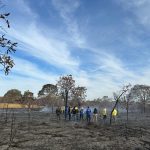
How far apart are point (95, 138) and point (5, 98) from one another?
7565 cm

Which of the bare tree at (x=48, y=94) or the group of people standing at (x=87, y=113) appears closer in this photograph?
the group of people standing at (x=87, y=113)

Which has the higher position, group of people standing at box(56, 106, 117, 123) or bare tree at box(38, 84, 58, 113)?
bare tree at box(38, 84, 58, 113)

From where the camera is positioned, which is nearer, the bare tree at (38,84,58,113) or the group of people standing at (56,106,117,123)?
the group of people standing at (56,106,117,123)

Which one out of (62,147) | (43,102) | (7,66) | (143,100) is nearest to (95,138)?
(62,147)

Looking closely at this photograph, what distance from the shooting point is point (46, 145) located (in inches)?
957

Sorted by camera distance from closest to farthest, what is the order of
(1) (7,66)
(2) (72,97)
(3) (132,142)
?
(1) (7,66), (3) (132,142), (2) (72,97)

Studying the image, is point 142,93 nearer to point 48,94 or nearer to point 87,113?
point 48,94

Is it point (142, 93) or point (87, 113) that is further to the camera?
point (142, 93)

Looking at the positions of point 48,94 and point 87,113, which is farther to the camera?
point 48,94

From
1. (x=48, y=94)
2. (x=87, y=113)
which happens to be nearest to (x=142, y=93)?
(x=48, y=94)

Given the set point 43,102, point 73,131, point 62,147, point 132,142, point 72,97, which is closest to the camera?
point 62,147

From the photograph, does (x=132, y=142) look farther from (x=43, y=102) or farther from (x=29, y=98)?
(x=43, y=102)

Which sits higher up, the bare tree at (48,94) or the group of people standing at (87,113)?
the bare tree at (48,94)

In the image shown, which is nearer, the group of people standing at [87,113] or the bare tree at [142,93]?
the group of people standing at [87,113]
